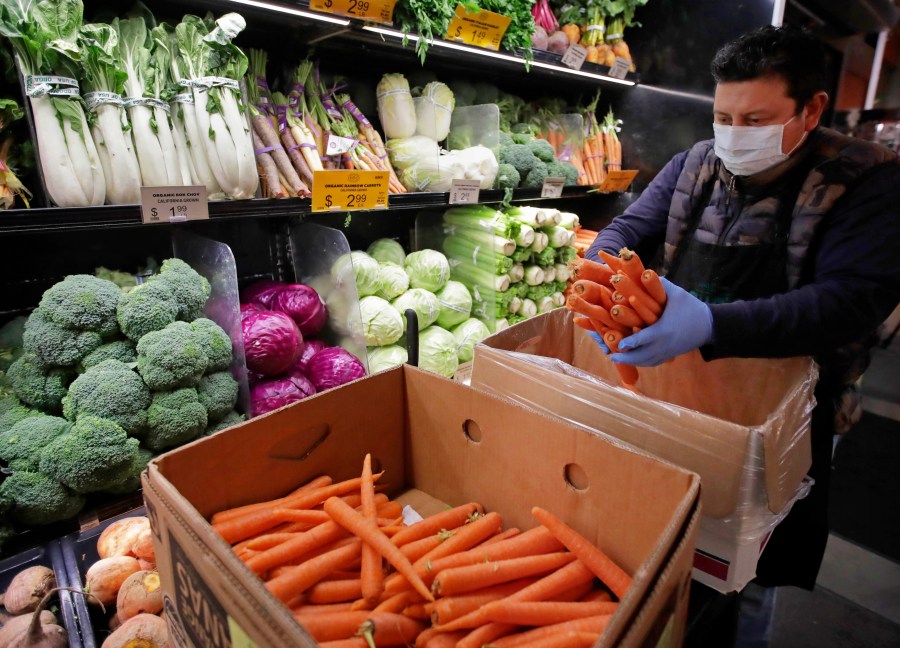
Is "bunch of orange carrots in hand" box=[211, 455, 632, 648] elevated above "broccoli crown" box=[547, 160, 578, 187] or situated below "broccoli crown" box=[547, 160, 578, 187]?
below

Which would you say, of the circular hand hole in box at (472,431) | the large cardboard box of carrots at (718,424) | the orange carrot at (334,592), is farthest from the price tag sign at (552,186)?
the orange carrot at (334,592)

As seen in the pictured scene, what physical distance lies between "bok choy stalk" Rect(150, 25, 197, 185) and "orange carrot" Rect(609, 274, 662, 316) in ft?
3.89

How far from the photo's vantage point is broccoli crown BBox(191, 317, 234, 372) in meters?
1.35

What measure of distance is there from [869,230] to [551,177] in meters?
1.44

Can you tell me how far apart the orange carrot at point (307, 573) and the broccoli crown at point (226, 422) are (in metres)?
0.69

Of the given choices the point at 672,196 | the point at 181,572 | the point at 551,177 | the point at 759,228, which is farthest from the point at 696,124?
the point at 181,572

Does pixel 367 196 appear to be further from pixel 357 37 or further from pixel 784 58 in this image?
pixel 784 58

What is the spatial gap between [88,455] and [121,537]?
0.62 feet

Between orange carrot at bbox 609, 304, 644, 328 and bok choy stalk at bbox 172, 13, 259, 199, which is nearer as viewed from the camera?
orange carrot at bbox 609, 304, 644, 328

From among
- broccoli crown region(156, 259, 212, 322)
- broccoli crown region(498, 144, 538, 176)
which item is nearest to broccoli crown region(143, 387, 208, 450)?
broccoli crown region(156, 259, 212, 322)

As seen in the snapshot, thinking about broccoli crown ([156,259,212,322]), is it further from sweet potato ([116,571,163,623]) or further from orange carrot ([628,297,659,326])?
orange carrot ([628,297,659,326])

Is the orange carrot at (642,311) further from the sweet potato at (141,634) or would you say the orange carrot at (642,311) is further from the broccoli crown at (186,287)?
the broccoli crown at (186,287)

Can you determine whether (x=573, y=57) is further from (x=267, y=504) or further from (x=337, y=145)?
(x=267, y=504)

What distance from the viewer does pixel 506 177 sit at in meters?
2.24
